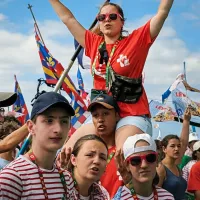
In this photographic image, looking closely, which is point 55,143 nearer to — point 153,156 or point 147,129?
point 153,156

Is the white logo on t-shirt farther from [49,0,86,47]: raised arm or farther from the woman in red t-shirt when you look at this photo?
[49,0,86,47]: raised arm

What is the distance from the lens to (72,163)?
348 centimetres

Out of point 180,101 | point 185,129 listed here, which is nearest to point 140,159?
point 185,129

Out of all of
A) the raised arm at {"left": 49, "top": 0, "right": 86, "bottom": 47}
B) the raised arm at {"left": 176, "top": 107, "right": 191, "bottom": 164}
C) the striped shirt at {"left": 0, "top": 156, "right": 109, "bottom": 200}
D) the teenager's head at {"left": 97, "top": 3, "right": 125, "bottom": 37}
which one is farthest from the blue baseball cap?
the raised arm at {"left": 176, "top": 107, "right": 191, "bottom": 164}

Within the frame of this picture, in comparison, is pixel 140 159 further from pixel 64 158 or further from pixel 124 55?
pixel 124 55

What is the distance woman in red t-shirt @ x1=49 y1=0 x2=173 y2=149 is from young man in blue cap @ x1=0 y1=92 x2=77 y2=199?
37.8 inches

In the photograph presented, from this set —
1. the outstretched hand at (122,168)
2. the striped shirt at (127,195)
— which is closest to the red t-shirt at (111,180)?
Answer: the outstretched hand at (122,168)

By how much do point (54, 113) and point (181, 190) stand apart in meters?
2.88

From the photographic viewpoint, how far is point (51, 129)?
2.70 metres

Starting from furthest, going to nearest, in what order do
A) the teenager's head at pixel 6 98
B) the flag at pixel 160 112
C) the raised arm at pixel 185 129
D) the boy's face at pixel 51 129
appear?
the flag at pixel 160 112, the raised arm at pixel 185 129, the teenager's head at pixel 6 98, the boy's face at pixel 51 129

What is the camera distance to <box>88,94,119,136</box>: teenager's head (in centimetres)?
369

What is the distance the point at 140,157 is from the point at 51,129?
95cm

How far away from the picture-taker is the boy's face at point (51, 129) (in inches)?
106

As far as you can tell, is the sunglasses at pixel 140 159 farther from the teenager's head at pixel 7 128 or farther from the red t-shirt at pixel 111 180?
the teenager's head at pixel 7 128
